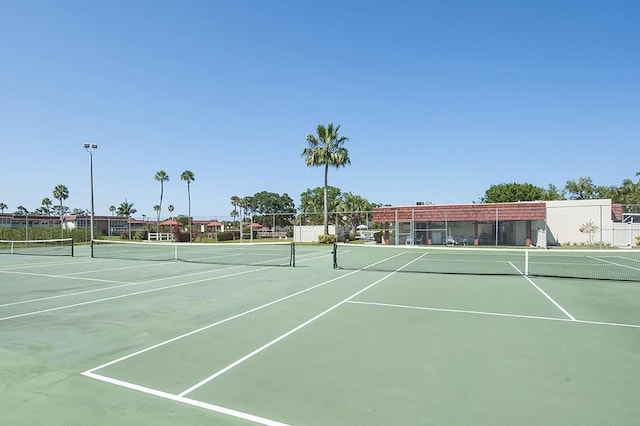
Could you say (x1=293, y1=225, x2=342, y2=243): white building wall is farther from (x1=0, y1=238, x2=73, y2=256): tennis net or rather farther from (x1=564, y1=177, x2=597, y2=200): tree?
(x1=564, y1=177, x2=597, y2=200): tree

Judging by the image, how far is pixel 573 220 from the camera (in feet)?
133

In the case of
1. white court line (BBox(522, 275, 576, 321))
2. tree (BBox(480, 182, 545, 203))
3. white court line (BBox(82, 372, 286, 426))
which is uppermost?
tree (BBox(480, 182, 545, 203))

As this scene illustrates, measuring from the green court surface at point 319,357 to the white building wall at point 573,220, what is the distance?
31.9 meters

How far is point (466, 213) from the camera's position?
→ 41031mm

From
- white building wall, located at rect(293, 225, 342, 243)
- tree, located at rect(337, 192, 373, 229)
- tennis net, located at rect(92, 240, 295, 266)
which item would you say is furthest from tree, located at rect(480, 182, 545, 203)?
tennis net, located at rect(92, 240, 295, 266)

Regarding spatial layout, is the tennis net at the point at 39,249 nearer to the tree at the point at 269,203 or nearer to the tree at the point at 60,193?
the tree at the point at 60,193

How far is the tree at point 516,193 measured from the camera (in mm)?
72375

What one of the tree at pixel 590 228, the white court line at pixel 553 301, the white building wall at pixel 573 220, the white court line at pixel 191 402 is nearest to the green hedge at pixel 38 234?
the white court line at pixel 191 402

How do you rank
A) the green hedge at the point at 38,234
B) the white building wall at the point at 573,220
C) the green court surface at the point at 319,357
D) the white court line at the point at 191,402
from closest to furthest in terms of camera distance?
1. the white court line at the point at 191,402
2. the green court surface at the point at 319,357
3. the white building wall at the point at 573,220
4. the green hedge at the point at 38,234

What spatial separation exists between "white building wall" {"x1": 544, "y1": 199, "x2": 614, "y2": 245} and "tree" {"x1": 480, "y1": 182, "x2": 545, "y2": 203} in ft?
108

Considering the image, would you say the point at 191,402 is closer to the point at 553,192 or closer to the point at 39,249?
the point at 39,249

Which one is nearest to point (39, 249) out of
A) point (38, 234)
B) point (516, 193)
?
point (38, 234)

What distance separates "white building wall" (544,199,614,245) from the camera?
126 feet

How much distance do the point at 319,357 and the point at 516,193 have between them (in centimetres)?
7753
